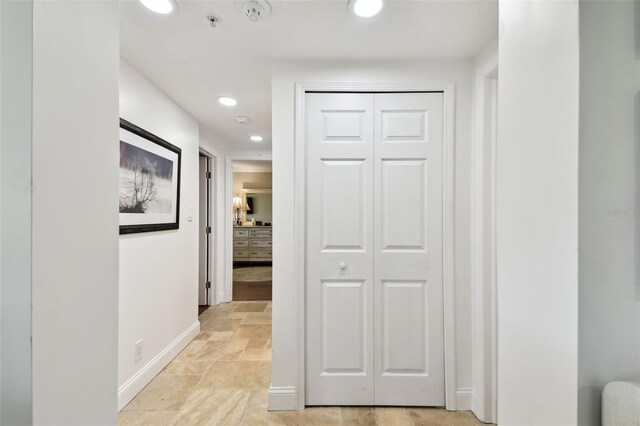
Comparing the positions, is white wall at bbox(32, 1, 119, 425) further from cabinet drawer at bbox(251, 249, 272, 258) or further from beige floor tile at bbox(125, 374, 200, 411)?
cabinet drawer at bbox(251, 249, 272, 258)

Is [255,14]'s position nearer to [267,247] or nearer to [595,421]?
[595,421]

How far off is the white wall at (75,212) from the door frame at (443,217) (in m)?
1.30

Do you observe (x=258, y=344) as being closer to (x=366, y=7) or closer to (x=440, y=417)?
(x=440, y=417)

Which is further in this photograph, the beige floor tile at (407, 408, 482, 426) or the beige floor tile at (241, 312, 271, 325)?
the beige floor tile at (241, 312, 271, 325)

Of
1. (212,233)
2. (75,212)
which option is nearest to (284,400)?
(75,212)

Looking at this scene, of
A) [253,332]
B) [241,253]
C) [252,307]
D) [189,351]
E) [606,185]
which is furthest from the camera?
[241,253]

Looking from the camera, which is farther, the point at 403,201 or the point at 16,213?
the point at 403,201

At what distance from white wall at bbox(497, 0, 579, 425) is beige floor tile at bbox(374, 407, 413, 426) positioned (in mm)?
1199

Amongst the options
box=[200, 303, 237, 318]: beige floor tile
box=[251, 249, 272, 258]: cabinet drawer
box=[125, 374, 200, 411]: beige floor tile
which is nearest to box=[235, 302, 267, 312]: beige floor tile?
box=[200, 303, 237, 318]: beige floor tile

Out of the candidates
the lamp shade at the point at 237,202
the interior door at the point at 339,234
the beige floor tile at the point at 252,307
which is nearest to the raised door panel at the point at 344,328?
the interior door at the point at 339,234

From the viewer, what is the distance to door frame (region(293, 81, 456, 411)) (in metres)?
1.92

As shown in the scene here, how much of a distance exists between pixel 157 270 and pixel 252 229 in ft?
17.4

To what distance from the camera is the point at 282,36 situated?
167cm

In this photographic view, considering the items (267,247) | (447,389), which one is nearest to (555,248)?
(447,389)
